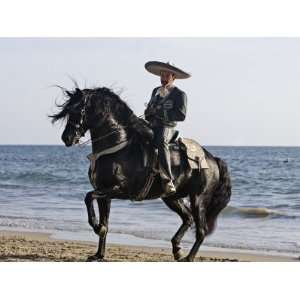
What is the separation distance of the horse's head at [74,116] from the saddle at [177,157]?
75 cm

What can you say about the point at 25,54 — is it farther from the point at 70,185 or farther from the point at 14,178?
the point at 70,185

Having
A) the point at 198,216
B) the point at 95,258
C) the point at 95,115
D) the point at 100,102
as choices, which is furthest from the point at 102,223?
the point at 100,102

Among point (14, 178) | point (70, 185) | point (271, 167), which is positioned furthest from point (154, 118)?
point (271, 167)

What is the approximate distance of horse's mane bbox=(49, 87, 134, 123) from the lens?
6996 mm

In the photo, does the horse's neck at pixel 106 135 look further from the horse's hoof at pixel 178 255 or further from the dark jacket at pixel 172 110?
the horse's hoof at pixel 178 255

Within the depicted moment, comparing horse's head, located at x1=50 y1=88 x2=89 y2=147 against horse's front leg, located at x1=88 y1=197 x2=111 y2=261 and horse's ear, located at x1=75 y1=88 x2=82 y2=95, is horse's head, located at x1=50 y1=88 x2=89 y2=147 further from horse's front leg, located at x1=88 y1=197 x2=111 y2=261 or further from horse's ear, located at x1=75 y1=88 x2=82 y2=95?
horse's front leg, located at x1=88 y1=197 x2=111 y2=261

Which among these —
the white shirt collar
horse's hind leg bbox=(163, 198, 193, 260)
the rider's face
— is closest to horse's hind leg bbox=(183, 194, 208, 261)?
horse's hind leg bbox=(163, 198, 193, 260)

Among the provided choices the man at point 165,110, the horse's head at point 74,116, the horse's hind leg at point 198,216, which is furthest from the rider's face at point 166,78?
the horse's hind leg at point 198,216

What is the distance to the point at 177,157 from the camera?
7391mm

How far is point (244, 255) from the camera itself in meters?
8.06

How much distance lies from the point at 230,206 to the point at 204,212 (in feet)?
10.6

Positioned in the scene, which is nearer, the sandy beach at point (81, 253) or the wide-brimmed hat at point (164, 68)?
the wide-brimmed hat at point (164, 68)

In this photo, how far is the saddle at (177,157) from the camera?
7.23m

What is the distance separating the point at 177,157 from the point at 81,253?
5.45ft
